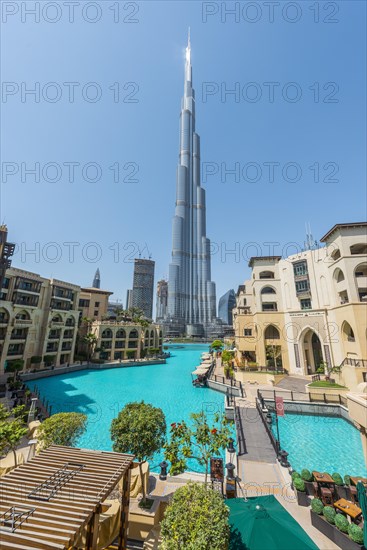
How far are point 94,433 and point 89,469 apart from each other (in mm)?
14337

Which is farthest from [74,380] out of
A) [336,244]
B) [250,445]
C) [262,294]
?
[336,244]

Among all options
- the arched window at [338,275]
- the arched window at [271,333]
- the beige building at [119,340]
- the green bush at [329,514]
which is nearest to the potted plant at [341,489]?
the green bush at [329,514]

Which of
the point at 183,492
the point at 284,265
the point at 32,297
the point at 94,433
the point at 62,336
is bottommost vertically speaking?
the point at 94,433

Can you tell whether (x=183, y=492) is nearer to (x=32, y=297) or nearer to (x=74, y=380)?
(x=74, y=380)

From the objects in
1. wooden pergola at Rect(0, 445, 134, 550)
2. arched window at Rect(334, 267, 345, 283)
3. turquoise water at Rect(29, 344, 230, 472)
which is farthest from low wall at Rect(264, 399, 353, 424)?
wooden pergola at Rect(0, 445, 134, 550)

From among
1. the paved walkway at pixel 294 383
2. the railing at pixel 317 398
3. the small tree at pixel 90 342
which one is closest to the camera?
the railing at pixel 317 398

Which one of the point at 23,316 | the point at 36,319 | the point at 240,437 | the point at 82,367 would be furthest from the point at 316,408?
the point at 23,316

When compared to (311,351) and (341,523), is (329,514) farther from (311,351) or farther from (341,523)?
(311,351)

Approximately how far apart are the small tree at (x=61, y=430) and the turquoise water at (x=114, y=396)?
5526 mm

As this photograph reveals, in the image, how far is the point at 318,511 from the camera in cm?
791

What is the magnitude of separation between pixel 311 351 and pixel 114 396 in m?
25.8

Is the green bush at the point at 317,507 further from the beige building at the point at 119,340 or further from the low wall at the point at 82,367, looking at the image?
the beige building at the point at 119,340

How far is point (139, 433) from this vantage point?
967cm

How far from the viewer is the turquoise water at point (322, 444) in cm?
1347
